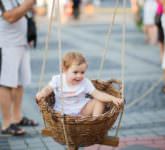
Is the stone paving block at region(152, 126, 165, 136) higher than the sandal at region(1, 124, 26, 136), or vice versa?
the sandal at region(1, 124, 26, 136)

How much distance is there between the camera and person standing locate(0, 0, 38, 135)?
17.2 ft

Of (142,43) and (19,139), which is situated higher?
(19,139)

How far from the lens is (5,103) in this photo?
18.0 ft

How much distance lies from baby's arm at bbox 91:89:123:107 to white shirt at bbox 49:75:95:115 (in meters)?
0.05

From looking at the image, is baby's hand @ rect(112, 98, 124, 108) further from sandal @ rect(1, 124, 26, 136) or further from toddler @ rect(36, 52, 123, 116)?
sandal @ rect(1, 124, 26, 136)

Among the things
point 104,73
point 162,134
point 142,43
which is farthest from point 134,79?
point 142,43

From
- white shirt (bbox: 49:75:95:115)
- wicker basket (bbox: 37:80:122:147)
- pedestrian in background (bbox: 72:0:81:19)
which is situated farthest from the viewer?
pedestrian in background (bbox: 72:0:81:19)

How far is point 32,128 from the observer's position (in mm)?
5777

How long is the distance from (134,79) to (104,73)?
0.78m

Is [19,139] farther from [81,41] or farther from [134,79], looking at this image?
[81,41]

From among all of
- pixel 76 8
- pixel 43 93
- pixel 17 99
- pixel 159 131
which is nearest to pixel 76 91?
pixel 43 93

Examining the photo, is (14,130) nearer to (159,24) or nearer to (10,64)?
(10,64)

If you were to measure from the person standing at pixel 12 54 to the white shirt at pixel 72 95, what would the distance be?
1.14m

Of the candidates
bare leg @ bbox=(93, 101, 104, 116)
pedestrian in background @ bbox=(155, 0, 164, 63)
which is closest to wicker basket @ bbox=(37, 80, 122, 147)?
bare leg @ bbox=(93, 101, 104, 116)
